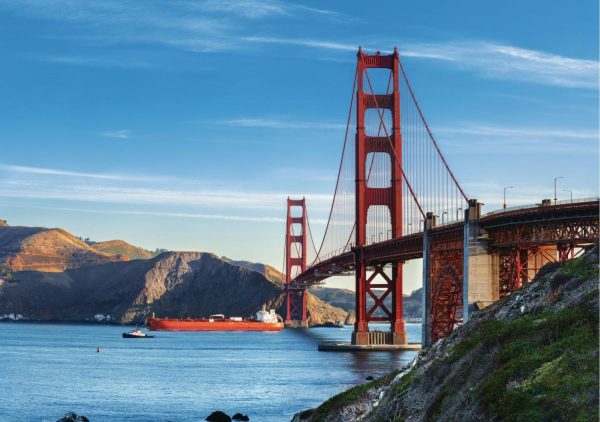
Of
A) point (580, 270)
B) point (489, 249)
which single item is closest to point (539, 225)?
point (489, 249)

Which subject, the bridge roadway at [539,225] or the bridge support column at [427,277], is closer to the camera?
the bridge roadway at [539,225]

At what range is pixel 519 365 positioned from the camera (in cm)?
2069

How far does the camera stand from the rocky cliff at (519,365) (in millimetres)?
18594

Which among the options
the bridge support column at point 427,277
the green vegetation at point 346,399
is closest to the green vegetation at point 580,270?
the green vegetation at point 346,399

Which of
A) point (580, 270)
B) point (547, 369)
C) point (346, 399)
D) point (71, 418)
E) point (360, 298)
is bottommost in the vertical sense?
point (71, 418)

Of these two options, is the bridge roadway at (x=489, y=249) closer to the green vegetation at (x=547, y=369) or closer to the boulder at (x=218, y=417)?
the boulder at (x=218, y=417)

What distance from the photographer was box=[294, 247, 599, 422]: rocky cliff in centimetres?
1859

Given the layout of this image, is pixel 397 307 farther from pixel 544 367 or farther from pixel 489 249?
pixel 544 367

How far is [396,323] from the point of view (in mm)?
99438

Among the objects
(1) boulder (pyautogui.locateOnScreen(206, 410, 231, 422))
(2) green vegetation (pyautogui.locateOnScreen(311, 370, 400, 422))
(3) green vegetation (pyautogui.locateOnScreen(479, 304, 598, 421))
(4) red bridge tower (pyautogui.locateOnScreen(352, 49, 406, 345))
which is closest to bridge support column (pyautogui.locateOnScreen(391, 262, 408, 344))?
(4) red bridge tower (pyautogui.locateOnScreen(352, 49, 406, 345))

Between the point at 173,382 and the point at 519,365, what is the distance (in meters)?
51.4

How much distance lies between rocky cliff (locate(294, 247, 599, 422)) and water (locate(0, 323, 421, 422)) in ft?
74.2

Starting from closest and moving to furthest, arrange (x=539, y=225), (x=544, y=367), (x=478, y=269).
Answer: (x=544, y=367), (x=539, y=225), (x=478, y=269)

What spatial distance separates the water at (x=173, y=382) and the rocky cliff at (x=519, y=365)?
22.6 metres
